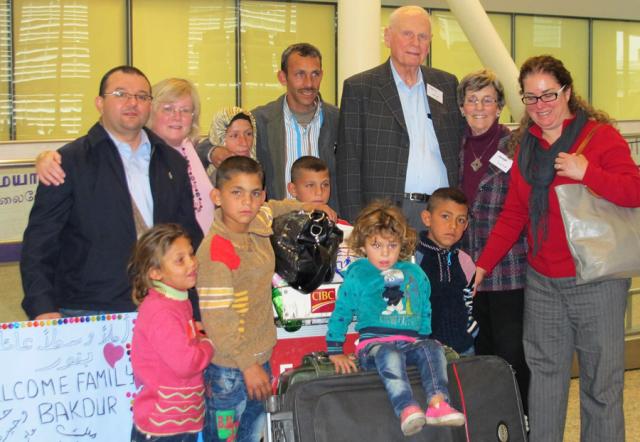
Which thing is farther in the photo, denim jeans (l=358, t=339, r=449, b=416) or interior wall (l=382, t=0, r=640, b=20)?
interior wall (l=382, t=0, r=640, b=20)

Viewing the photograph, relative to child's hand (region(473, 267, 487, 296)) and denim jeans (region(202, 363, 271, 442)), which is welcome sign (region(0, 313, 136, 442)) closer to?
denim jeans (region(202, 363, 271, 442))

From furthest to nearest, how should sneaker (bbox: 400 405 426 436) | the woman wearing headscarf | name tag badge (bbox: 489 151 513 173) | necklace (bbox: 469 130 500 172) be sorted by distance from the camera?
the woman wearing headscarf
necklace (bbox: 469 130 500 172)
name tag badge (bbox: 489 151 513 173)
sneaker (bbox: 400 405 426 436)

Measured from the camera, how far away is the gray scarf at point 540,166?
3502mm

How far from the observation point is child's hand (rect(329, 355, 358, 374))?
313 centimetres

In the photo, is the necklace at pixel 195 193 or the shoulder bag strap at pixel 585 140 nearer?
the shoulder bag strap at pixel 585 140

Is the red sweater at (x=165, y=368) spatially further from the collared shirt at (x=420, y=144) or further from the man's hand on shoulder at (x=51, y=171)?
the collared shirt at (x=420, y=144)

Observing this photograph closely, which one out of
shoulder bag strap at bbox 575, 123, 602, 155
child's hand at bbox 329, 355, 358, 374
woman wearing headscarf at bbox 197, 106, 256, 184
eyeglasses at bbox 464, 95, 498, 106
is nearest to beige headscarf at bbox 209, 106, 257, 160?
woman wearing headscarf at bbox 197, 106, 256, 184

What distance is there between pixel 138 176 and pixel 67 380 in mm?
922

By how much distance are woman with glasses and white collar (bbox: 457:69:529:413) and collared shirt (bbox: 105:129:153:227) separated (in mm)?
1653

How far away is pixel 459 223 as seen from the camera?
3.73 meters

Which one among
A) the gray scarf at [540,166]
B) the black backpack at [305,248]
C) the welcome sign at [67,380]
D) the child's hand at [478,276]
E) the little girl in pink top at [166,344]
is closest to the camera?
the little girl in pink top at [166,344]

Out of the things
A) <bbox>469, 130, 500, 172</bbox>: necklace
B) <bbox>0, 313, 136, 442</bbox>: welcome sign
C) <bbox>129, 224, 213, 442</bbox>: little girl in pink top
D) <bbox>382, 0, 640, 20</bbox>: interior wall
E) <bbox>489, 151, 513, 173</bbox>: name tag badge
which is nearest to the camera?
<bbox>129, 224, 213, 442</bbox>: little girl in pink top

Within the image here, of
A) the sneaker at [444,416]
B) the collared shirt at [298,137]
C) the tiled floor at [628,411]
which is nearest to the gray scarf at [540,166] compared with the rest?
the sneaker at [444,416]

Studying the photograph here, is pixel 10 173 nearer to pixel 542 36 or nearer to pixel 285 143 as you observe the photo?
pixel 285 143
